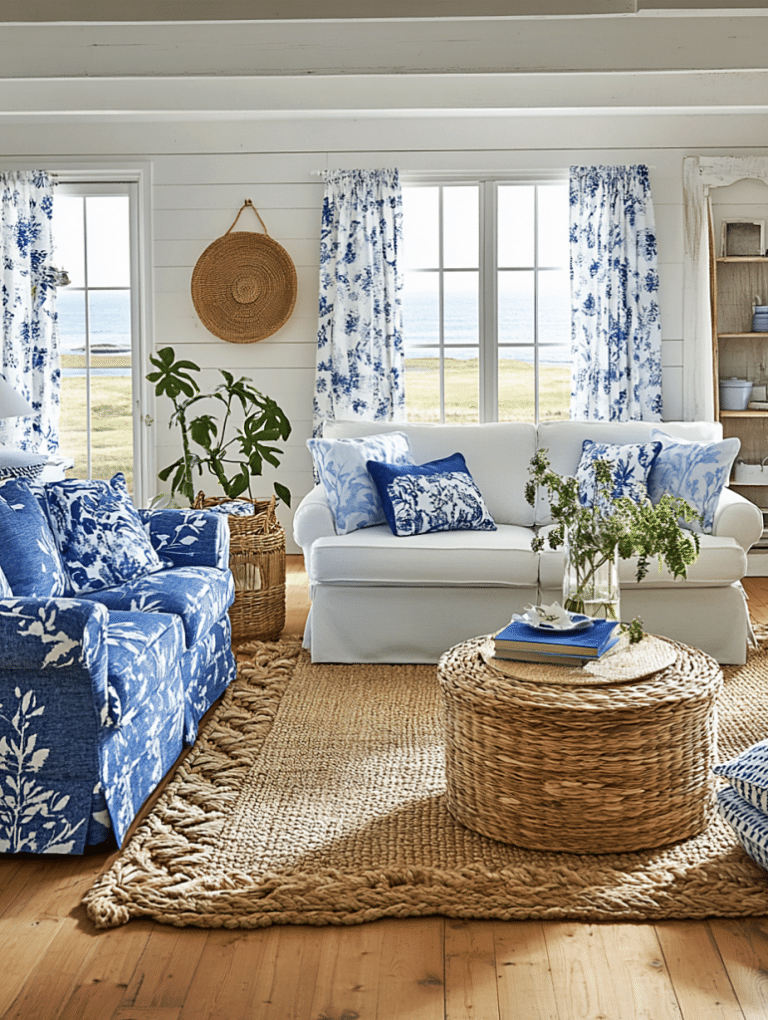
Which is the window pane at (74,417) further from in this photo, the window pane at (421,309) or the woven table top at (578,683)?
the woven table top at (578,683)

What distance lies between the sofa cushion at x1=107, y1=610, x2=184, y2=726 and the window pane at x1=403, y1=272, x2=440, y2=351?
3.57 meters

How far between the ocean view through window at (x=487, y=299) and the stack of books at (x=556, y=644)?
143 inches

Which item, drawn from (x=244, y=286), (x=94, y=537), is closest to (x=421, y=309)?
(x=244, y=286)

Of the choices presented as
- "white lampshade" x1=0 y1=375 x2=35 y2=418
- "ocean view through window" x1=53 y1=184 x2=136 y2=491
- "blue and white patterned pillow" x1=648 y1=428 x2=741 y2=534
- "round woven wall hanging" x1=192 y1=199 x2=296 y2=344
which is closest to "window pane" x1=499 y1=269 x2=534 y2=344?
"round woven wall hanging" x1=192 y1=199 x2=296 y2=344

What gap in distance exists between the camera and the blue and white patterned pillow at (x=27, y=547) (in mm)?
2955

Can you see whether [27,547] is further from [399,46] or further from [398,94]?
[398,94]

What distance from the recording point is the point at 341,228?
6.02 m

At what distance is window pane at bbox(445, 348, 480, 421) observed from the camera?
6227 millimetres

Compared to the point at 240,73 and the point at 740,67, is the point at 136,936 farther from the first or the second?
the point at 740,67

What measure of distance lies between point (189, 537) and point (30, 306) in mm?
3199

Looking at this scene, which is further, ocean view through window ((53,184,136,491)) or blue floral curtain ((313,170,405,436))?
ocean view through window ((53,184,136,491))

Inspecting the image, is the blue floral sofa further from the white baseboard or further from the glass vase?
the white baseboard

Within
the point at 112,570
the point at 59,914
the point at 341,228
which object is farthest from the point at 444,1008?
the point at 341,228

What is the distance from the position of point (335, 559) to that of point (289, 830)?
1524 mm
